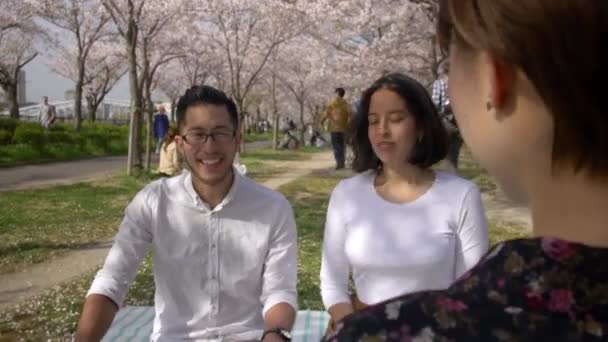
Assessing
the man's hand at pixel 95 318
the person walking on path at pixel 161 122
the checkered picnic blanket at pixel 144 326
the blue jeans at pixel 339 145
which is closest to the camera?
the man's hand at pixel 95 318

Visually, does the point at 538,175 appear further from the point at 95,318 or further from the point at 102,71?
the point at 102,71

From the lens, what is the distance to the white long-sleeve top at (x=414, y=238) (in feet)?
7.73

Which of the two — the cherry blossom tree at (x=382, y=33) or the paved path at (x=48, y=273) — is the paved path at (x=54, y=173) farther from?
the cherry blossom tree at (x=382, y=33)

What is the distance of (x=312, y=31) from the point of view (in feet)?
75.6

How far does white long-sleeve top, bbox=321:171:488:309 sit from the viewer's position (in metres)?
→ 2.36

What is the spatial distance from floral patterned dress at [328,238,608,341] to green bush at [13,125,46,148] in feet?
57.9

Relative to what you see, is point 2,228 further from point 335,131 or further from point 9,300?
point 335,131

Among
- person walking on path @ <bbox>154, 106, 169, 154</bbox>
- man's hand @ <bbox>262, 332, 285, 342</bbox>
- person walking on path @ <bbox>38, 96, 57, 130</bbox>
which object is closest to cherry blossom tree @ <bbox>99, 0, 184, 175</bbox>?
person walking on path @ <bbox>154, 106, 169, 154</bbox>

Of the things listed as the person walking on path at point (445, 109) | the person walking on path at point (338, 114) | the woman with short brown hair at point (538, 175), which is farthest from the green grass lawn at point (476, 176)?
the woman with short brown hair at point (538, 175)

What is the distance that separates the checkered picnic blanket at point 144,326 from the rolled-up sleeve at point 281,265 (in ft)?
3.52

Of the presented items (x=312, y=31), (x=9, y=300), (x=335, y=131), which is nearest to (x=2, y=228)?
(x=9, y=300)

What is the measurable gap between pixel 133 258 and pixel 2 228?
19.6 ft

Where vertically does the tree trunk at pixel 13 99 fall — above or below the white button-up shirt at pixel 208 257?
above

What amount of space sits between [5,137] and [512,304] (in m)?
18.0
